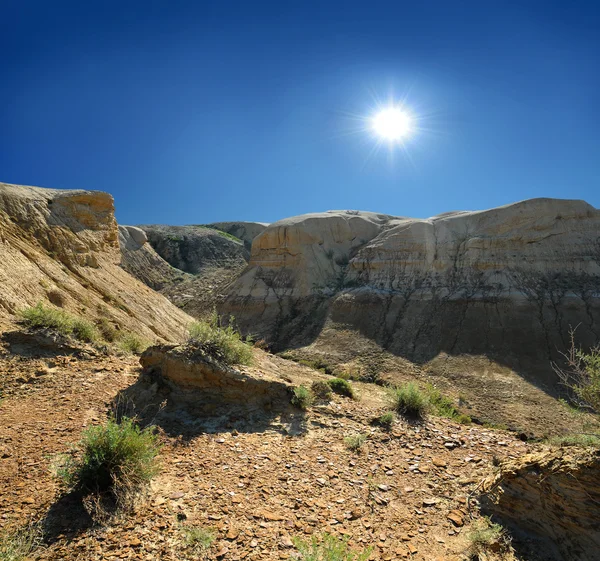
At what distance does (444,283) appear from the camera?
82.7 ft

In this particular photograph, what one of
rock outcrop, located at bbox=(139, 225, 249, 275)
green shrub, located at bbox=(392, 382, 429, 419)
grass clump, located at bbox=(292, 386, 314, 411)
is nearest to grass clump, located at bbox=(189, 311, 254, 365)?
grass clump, located at bbox=(292, 386, 314, 411)

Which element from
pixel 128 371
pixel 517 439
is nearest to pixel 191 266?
pixel 128 371

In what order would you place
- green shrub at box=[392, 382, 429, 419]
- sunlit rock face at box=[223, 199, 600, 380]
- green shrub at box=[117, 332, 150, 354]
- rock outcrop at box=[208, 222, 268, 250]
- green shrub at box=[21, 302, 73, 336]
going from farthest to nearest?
rock outcrop at box=[208, 222, 268, 250]
sunlit rock face at box=[223, 199, 600, 380]
green shrub at box=[117, 332, 150, 354]
green shrub at box=[392, 382, 429, 419]
green shrub at box=[21, 302, 73, 336]

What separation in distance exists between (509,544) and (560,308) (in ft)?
72.4

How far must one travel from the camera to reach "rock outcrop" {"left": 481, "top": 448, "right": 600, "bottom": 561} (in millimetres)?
3451

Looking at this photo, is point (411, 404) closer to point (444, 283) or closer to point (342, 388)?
point (342, 388)

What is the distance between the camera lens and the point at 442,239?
93.0 feet

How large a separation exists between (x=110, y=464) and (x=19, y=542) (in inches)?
39.1

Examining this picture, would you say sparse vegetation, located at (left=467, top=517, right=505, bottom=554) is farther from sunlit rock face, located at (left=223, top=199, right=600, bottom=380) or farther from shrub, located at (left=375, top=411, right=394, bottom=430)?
sunlit rock face, located at (left=223, top=199, right=600, bottom=380)

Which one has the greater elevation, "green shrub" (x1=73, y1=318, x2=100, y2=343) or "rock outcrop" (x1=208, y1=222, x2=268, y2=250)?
"rock outcrop" (x1=208, y1=222, x2=268, y2=250)

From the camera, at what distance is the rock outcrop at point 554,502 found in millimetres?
3451

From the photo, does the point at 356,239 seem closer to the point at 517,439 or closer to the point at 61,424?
the point at 517,439

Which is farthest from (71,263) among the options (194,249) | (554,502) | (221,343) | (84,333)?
(194,249)

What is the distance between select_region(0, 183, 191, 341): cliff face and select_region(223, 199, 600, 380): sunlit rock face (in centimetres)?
1252
